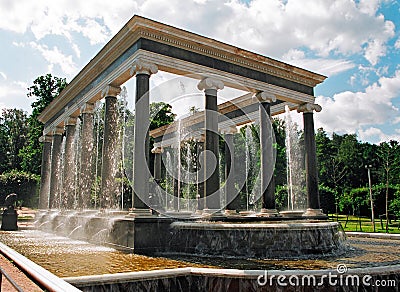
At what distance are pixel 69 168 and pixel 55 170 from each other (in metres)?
3.19

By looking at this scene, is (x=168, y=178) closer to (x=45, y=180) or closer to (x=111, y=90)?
(x=45, y=180)

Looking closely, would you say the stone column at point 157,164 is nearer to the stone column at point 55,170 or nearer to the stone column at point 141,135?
the stone column at point 55,170

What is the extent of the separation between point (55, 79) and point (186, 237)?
36.8 meters

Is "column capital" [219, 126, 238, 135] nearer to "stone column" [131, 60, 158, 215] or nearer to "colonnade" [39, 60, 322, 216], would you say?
"colonnade" [39, 60, 322, 216]

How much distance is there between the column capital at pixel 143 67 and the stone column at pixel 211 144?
3.04 m

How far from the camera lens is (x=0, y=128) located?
68.5 m

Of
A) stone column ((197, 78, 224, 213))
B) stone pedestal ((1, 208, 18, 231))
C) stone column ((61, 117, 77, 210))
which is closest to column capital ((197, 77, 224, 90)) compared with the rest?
stone column ((197, 78, 224, 213))

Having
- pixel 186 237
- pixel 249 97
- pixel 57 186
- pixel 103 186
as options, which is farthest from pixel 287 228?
pixel 57 186

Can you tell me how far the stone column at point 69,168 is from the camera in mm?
24797

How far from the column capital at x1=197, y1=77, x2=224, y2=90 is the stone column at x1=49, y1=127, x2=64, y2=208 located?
14935 mm

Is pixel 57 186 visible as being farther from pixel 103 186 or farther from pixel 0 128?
pixel 0 128

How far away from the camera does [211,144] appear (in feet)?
59.7

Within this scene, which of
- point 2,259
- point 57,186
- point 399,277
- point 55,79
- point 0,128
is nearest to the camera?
point 399,277

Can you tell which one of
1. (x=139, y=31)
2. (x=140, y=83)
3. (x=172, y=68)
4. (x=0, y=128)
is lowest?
(x=140, y=83)
